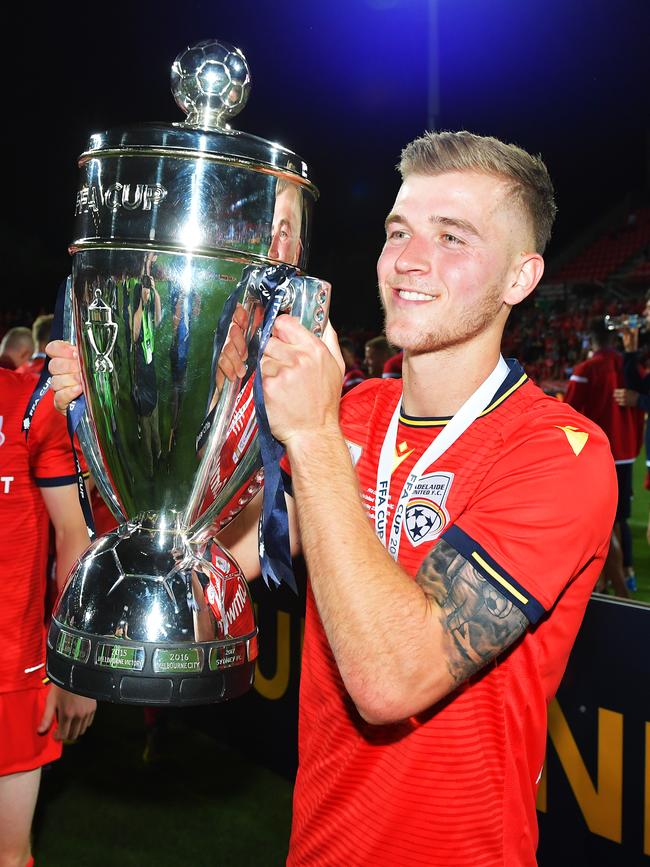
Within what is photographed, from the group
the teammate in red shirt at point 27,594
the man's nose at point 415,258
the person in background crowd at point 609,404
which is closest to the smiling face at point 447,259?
the man's nose at point 415,258

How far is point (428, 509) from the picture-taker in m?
1.27

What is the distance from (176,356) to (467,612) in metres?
0.47

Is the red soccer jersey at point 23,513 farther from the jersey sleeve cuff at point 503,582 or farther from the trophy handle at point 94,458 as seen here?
the jersey sleeve cuff at point 503,582

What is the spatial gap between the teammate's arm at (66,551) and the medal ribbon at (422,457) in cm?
95

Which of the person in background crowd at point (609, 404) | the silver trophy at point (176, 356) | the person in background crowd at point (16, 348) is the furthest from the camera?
the person in background crowd at point (609, 404)

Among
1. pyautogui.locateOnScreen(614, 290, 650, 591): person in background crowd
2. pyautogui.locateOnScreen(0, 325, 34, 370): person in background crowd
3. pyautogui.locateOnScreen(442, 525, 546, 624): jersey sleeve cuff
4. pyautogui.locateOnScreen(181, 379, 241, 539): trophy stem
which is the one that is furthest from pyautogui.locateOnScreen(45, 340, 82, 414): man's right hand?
pyautogui.locateOnScreen(614, 290, 650, 591): person in background crowd

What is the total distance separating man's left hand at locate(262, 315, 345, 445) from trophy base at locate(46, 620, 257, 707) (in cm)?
28

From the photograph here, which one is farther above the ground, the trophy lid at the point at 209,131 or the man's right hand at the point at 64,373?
the trophy lid at the point at 209,131

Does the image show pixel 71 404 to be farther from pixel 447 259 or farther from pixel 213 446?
pixel 447 259

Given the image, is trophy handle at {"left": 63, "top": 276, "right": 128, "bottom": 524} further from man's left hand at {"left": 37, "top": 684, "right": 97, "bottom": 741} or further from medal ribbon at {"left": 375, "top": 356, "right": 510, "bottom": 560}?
man's left hand at {"left": 37, "top": 684, "right": 97, "bottom": 741}

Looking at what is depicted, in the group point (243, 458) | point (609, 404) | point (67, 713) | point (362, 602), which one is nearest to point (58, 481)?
point (67, 713)

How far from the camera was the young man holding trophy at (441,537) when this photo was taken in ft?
3.33

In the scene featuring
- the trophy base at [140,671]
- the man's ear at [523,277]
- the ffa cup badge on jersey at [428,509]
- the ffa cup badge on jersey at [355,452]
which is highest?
the man's ear at [523,277]

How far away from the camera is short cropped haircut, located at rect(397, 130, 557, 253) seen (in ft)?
4.23
